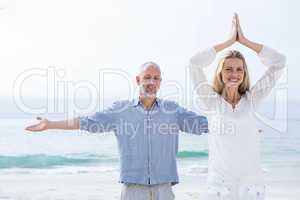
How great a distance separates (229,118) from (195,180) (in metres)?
5.19

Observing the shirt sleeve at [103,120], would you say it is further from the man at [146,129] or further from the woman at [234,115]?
the woman at [234,115]

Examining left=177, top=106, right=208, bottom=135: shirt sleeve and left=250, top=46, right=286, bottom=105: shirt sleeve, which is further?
left=177, top=106, right=208, bottom=135: shirt sleeve

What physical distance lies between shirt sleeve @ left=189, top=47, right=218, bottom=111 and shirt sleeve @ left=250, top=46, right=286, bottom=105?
236 millimetres

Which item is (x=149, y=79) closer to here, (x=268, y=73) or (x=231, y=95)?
(x=231, y=95)

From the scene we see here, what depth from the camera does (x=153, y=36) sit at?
9.96 meters

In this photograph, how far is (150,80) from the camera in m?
3.33

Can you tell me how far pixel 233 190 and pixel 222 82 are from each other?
0.63 metres

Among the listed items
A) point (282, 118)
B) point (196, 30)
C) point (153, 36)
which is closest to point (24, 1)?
point (153, 36)

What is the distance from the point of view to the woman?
3041 mm

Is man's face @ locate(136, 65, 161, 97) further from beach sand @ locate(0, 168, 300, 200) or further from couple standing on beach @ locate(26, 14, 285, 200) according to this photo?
beach sand @ locate(0, 168, 300, 200)

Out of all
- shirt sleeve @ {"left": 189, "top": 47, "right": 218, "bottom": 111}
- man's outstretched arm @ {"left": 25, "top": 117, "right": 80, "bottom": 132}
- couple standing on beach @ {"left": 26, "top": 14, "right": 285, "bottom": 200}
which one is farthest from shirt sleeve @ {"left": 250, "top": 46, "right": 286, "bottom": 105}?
man's outstretched arm @ {"left": 25, "top": 117, "right": 80, "bottom": 132}

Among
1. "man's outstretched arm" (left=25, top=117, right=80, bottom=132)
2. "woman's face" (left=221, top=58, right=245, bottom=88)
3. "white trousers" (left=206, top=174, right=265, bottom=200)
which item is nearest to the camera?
"white trousers" (left=206, top=174, right=265, bottom=200)

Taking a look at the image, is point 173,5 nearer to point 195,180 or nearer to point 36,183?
point 195,180

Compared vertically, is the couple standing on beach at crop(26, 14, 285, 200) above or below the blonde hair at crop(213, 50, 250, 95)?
below
